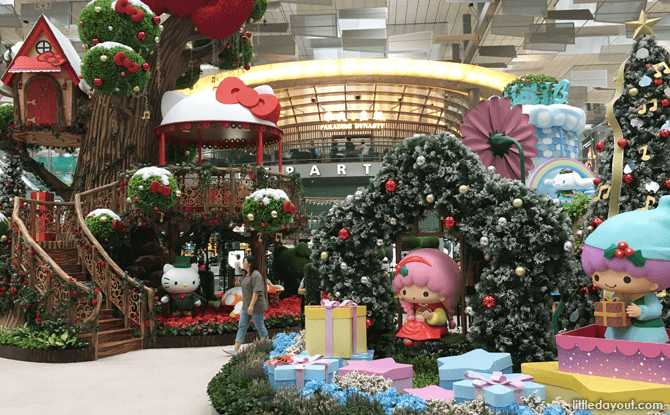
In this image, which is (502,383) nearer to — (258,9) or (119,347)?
(119,347)

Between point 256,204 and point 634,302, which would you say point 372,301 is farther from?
point 256,204

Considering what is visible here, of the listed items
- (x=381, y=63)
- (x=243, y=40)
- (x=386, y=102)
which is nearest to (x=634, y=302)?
(x=243, y=40)

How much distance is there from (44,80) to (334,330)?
32.5ft

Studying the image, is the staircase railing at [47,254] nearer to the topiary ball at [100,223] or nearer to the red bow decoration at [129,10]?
the topiary ball at [100,223]

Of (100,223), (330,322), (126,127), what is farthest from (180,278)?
(330,322)

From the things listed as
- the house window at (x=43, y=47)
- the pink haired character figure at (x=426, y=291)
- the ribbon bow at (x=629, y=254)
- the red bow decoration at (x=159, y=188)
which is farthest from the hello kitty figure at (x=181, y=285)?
the ribbon bow at (x=629, y=254)

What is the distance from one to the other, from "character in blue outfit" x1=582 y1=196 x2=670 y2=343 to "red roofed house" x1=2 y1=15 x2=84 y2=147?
37.7 feet

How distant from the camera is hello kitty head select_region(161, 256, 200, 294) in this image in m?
10.4

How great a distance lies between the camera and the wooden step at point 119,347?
28.5 feet

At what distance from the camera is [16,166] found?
45.9ft

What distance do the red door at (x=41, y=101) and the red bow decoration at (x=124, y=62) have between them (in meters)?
3.14

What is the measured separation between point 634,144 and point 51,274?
8.13 meters

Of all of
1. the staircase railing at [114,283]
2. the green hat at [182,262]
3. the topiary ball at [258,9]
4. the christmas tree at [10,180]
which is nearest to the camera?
the staircase railing at [114,283]

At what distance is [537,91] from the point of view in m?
11.9
